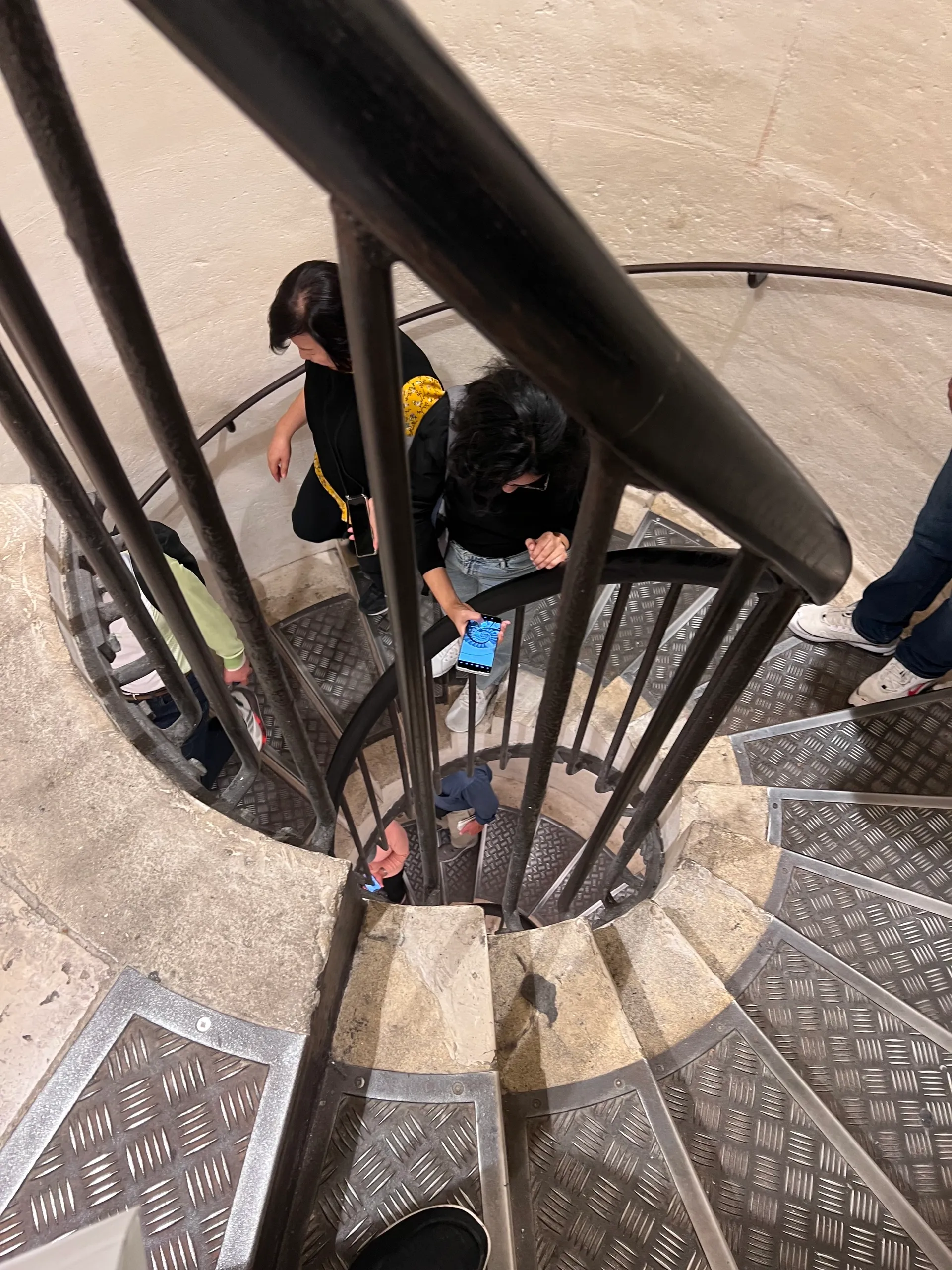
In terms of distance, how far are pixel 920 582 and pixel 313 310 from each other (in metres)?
2.41

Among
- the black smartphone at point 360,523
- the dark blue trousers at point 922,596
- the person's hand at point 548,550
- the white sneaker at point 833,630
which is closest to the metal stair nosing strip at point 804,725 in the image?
the dark blue trousers at point 922,596

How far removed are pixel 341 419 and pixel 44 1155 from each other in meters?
2.16

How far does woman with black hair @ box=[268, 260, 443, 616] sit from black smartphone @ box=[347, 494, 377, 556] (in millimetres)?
24

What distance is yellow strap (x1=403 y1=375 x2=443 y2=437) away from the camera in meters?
2.42

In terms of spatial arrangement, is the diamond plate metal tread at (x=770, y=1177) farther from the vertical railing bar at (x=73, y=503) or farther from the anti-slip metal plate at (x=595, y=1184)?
the vertical railing bar at (x=73, y=503)

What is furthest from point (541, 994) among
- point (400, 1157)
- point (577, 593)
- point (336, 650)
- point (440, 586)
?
point (336, 650)

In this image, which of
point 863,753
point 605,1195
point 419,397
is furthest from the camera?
point 863,753

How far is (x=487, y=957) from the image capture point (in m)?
1.45

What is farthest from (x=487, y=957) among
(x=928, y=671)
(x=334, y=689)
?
(x=334, y=689)

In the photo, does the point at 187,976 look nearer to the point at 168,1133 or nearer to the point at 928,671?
the point at 168,1133

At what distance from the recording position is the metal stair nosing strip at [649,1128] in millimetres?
1486

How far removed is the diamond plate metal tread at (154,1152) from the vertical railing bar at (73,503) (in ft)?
2.16

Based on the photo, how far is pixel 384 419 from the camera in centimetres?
57

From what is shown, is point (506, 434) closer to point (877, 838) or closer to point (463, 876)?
point (877, 838)
